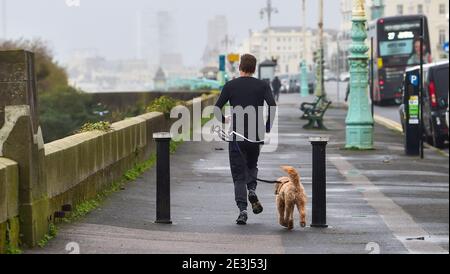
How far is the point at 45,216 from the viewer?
11352 mm

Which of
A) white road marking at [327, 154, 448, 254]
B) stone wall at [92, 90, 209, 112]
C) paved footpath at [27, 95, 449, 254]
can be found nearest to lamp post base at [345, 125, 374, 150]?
paved footpath at [27, 95, 449, 254]

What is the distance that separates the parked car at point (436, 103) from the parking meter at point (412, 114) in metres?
2.68

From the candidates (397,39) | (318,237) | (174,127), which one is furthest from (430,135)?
(397,39)

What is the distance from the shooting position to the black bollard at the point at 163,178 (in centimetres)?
1317

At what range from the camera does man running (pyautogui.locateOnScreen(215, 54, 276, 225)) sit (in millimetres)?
13250

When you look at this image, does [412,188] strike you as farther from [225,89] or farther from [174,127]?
[174,127]

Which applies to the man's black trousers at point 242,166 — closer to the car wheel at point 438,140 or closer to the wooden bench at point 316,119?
the car wheel at point 438,140

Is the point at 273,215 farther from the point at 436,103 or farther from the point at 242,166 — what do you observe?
the point at 436,103

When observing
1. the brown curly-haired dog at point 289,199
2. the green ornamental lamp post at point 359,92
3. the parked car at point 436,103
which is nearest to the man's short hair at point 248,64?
the brown curly-haired dog at point 289,199

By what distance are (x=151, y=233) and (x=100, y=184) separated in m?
3.36

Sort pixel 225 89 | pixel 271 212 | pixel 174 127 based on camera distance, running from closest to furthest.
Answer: pixel 225 89
pixel 271 212
pixel 174 127

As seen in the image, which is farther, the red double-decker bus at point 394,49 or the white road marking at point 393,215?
the red double-decker bus at point 394,49

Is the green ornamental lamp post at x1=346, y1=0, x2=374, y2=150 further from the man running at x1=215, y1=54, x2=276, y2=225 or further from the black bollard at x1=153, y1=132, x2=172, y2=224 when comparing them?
the black bollard at x1=153, y1=132, x2=172, y2=224
